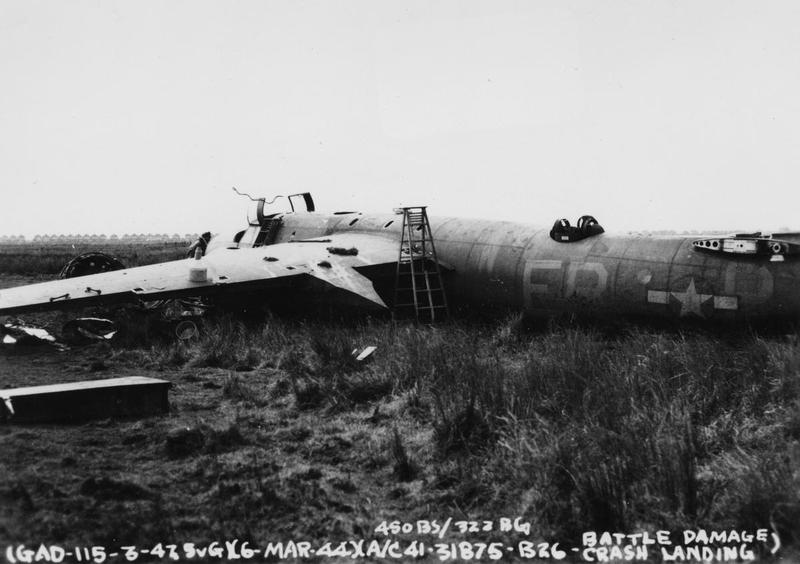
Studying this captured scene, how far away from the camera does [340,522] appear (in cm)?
445

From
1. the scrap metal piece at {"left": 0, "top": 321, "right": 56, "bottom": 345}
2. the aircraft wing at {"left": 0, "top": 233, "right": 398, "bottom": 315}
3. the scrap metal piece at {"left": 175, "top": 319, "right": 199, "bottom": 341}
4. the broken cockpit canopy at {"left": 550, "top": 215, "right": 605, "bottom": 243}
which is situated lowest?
the scrap metal piece at {"left": 175, "top": 319, "right": 199, "bottom": 341}

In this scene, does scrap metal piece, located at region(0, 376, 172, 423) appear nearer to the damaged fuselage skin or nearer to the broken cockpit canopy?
the damaged fuselage skin

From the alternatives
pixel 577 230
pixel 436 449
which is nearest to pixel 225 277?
pixel 577 230

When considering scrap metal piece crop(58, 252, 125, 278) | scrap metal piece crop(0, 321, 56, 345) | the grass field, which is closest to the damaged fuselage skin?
the grass field

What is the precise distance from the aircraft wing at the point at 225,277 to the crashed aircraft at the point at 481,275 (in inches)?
0.9

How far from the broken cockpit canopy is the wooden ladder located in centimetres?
259

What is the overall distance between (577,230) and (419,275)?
340 cm

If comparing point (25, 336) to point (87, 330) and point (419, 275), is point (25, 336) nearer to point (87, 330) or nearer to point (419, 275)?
point (87, 330)

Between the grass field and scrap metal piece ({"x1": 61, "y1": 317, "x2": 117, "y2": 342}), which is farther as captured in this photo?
scrap metal piece ({"x1": 61, "y1": 317, "x2": 117, "y2": 342})

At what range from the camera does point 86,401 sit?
22.2ft

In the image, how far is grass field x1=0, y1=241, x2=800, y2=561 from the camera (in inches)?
164

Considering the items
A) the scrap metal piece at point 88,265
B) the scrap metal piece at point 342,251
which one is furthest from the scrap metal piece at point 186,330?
the scrap metal piece at point 88,265

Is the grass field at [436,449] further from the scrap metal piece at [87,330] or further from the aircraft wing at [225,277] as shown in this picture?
the scrap metal piece at [87,330]

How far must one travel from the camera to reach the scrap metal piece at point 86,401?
21.1 feet
